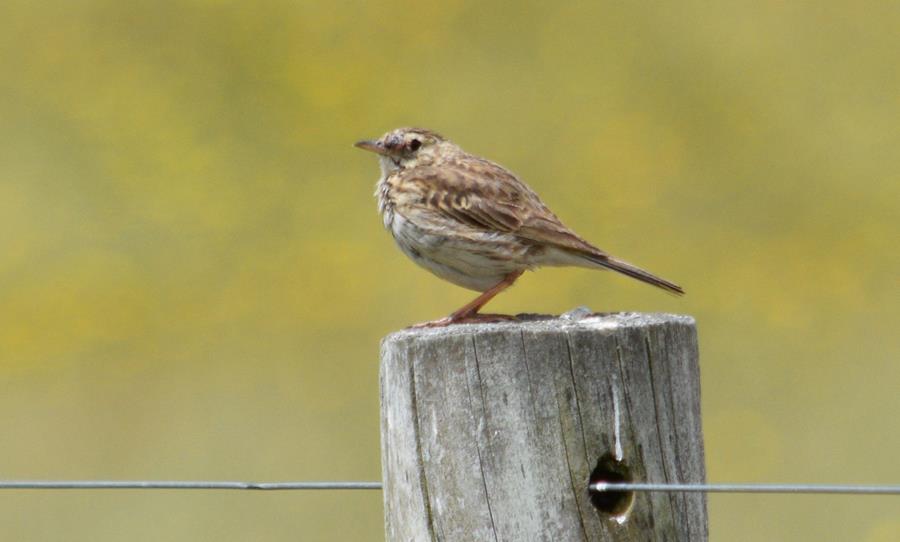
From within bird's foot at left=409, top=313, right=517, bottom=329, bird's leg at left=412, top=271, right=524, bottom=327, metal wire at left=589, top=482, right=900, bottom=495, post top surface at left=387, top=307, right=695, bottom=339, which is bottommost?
metal wire at left=589, top=482, right=900, bottom=495

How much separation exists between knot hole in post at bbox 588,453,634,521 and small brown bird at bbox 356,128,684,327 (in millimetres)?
2358

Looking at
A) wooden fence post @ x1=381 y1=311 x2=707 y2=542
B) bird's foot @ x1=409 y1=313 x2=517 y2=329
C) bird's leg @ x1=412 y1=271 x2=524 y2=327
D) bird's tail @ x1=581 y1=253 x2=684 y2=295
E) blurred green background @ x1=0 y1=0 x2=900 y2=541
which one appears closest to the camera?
wooden fence post @ x1=381 y1=311 x2=707 y2=542

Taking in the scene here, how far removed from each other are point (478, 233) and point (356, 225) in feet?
33.0

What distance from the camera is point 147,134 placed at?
61.7ft

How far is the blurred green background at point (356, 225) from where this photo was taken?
499 inches

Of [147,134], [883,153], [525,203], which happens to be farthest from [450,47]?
[525,203]

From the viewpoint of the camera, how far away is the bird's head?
8.11 m

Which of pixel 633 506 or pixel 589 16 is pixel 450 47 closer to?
pixel 589 16

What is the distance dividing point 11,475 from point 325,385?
271cm

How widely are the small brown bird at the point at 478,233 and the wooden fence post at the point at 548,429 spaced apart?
7.44 feet

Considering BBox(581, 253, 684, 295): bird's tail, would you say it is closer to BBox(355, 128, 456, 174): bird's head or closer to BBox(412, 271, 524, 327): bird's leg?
BBox(412, 271, 524, 327): bird's leg

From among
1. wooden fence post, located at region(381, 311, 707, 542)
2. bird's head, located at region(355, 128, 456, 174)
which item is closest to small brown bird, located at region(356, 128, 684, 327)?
bird's head, located at region(355, 128, 456, 174)

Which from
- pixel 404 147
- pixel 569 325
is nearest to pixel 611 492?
pixel 569 325

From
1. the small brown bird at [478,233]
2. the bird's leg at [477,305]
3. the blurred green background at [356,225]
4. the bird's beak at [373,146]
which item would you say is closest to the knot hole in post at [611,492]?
the bird's leg at [477,305]
